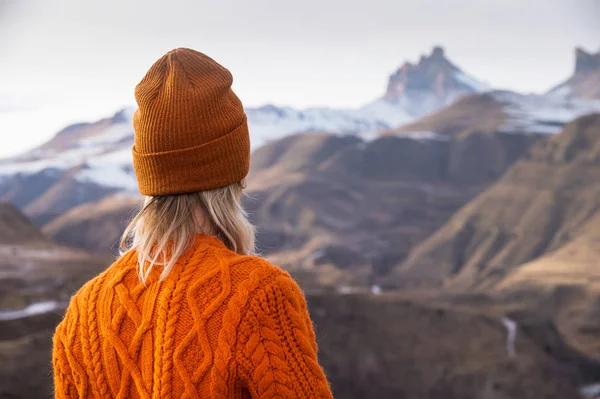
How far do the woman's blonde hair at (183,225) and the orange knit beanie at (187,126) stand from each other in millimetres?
24

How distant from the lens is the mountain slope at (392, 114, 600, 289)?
3466cm

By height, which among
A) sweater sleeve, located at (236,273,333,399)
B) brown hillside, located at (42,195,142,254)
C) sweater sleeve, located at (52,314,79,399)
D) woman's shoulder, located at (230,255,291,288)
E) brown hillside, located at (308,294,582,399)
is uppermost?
woman's shoulder, located at (230,255,291,288)

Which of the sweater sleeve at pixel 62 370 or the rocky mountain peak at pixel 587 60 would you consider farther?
the rocky mountain peak at pixel 587 60

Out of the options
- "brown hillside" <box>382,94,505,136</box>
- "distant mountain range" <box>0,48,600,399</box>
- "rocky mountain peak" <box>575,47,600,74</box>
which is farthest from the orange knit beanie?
"rocky mountain peak" <box>575,47,600,74</box>

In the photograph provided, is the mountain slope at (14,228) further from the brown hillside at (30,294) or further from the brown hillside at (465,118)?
the brown hillside at (465,118)

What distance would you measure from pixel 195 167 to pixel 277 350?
0.42 metres

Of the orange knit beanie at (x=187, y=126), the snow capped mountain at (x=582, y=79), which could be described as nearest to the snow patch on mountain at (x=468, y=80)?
the snow capped mountain at (x=582, y=79)

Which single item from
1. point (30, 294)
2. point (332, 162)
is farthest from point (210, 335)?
point (332, 162)

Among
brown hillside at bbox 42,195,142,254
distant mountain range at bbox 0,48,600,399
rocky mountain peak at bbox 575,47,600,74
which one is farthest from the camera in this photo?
rocky mountain peak at bbox 575,47,600,74

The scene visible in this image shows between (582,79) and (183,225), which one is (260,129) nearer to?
(582,79)

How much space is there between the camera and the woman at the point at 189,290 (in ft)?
4.21

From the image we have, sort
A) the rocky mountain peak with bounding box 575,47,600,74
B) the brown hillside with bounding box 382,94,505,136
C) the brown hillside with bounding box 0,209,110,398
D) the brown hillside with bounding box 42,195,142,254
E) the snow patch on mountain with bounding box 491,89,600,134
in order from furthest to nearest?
the rocky mountain peak with bounding box 575,47,600,74 → the snow patch on mountain with bounding box 491,89,600,134 → the brown hillside with bounding box 382,94,505,136 → the brown hillside with bounding box 42,195,142,254 → the brown hillside with bounding box 0,209,110,398

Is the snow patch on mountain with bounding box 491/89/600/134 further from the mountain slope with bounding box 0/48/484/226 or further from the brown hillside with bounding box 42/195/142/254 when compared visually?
the brown hillside with bounding box 42/195/142/254

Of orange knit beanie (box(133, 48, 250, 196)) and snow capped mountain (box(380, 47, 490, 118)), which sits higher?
orange knit beanie (box(133, 48, 250, 196))
